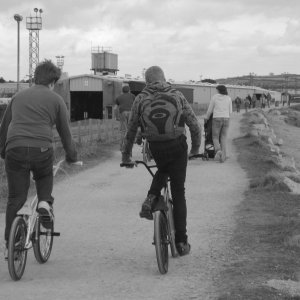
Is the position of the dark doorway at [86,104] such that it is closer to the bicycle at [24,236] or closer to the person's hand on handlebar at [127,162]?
the person's hand on handlebar at [127,162]

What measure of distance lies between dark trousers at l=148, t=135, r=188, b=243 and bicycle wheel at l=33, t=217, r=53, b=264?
0.98 m

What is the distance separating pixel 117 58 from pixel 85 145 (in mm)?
74492

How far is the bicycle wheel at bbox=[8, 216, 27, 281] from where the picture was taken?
16.0 feet

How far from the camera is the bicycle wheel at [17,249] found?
16.0 ft

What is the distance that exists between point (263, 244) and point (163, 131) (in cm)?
182

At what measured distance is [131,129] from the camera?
555cm

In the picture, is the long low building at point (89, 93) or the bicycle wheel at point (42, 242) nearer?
the bicycle wheel at point (42, 242)

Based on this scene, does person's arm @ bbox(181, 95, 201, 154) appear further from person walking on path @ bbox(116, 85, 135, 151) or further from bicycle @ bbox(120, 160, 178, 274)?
person walking on path @ bbox(116, 85, 135, 151)

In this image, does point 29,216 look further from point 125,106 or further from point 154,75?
point 125,106

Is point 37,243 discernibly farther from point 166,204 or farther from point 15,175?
point 166,204

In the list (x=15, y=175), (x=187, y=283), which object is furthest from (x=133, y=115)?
(x=187, y=283)

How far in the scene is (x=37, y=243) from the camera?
5.42 m

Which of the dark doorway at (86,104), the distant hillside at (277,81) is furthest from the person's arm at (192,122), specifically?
the distant hillside at (277,81)

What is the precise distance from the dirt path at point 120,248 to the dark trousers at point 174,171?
1.32ft
